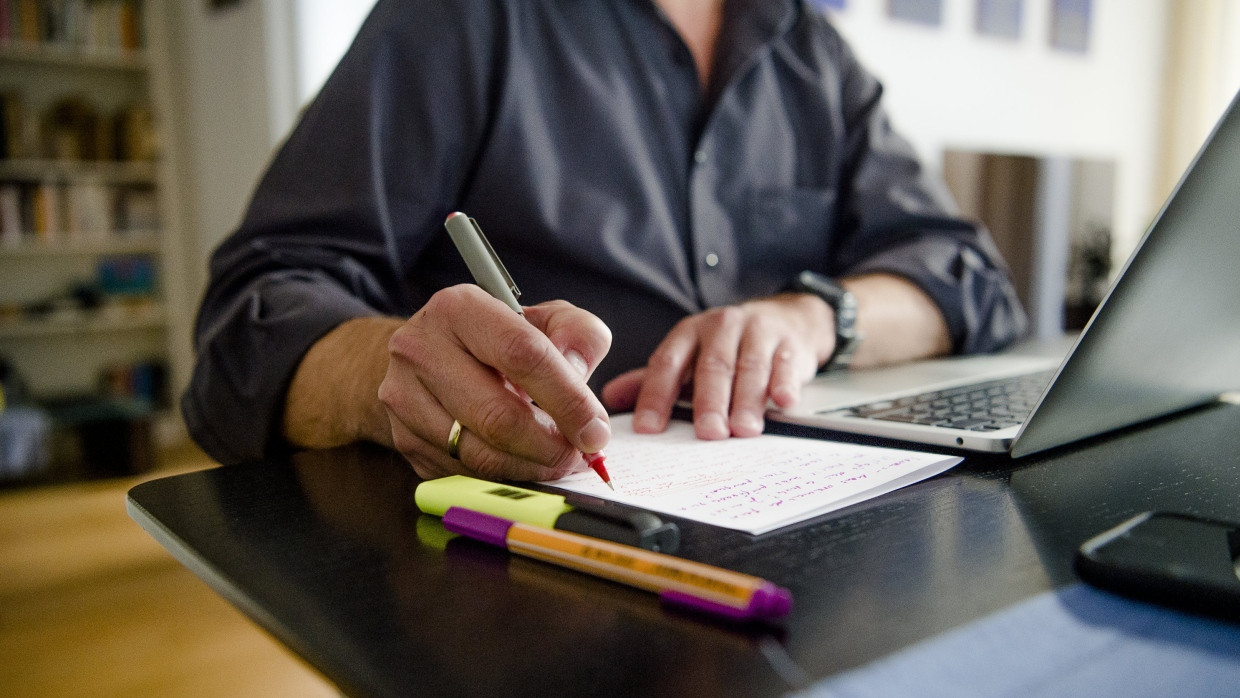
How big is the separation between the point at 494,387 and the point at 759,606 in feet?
0.63

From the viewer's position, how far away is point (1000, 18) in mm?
2979

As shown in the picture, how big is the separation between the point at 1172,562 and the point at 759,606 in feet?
0.43

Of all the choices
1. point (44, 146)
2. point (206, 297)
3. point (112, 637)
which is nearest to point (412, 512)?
point (206, 297)

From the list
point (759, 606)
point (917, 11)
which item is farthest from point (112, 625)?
point (917, 11)

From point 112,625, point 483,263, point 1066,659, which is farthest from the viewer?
point 112,625

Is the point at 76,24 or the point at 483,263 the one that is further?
the point at 76,24

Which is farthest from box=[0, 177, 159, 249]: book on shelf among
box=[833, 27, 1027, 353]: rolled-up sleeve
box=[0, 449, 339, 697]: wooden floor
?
box=[833, 27, 1027, 353]: rolled-up sleeve

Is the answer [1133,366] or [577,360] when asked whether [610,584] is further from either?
[1133,366]

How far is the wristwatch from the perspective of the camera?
73 cm

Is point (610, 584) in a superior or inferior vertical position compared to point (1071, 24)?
inferior

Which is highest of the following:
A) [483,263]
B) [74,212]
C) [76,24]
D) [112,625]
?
[76,24]

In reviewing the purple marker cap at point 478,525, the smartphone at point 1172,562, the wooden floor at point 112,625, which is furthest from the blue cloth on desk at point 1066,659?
the wooden floor at point 112,625

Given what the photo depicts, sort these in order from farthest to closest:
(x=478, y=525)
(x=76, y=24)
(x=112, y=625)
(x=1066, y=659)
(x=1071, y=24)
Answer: (x=1071, y=24) < (x=76, y=24) < (x=112, y=625) < (x=478, y=525) < (x=1066, y=659)

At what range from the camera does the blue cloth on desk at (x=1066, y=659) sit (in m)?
0.21
